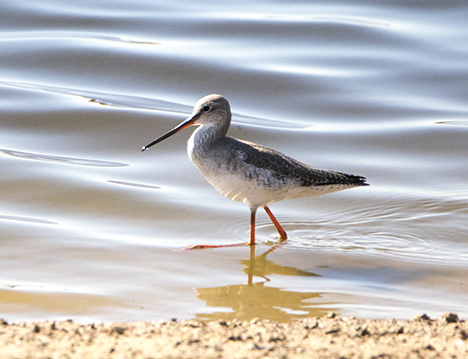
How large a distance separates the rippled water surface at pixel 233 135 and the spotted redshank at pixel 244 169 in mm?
609

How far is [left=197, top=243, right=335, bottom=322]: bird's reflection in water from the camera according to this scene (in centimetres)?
509

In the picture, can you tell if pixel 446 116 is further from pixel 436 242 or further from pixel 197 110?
pixel 197 110

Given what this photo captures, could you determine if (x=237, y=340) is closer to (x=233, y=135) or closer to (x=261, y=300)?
(x=261, y=300)

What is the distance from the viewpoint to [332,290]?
18.9 ft

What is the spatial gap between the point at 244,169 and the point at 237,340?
2.82m

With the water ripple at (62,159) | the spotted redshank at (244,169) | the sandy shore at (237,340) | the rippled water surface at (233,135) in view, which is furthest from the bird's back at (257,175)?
the water ripple at (62,159)

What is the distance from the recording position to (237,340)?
396 cm

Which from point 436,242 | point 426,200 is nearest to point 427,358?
point 436,242

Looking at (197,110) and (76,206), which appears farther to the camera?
(76,206)

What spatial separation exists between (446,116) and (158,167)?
18.3ft

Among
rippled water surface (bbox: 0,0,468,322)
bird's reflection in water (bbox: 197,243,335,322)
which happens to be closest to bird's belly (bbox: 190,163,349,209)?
rippled water surface (bbox: 0,0,468,322)

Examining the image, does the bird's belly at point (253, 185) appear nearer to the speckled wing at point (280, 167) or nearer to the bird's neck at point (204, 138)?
the speckled wing at point (280, 167)

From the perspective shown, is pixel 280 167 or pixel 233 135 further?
pixel 233 135

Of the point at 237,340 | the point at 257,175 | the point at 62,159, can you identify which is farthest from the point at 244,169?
the point at 62,159
